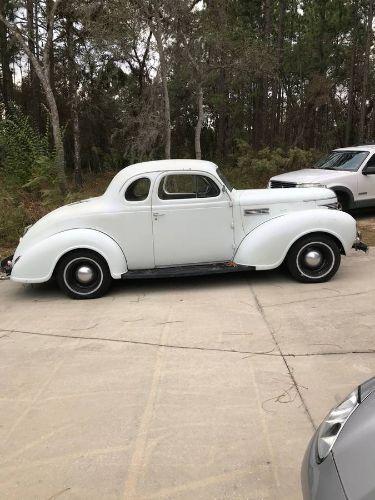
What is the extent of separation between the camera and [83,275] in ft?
21.3

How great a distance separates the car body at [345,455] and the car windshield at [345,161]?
1019 cm

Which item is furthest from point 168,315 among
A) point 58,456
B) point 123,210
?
point 58,456

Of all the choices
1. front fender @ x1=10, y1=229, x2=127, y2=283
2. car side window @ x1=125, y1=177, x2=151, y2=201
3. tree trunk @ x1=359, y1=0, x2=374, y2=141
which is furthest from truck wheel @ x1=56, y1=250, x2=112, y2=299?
tree trunk @ x1=359, y1=0, x2=374, y2=141

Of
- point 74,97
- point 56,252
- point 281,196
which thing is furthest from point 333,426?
point 74,97

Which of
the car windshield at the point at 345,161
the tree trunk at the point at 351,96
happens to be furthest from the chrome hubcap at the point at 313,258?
the tree trunk at the point at 351,96

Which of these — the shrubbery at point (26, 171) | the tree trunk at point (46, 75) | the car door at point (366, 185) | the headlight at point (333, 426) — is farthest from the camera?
the tree trunk at point (46, 75)

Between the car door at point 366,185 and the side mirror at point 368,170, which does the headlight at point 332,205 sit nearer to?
the car door at point 366,185

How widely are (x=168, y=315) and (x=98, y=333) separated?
889 millimetres

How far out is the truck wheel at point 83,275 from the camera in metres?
6.49

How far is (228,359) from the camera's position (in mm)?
4379

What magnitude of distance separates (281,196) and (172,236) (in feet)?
5.58

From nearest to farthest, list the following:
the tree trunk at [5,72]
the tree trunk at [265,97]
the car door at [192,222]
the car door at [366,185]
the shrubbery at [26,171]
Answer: the car door at [192,222] → the car door at [366,185] → the shrubbery at [26,171] → the tree trunk at [265,97] → the tree trunk at [5,72]

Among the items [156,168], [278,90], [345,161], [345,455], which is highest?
[278,90]

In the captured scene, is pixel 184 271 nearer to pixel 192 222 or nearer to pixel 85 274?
pixel 192 222
